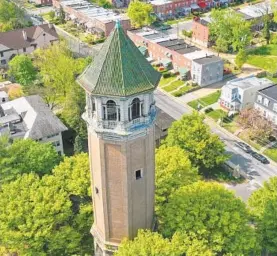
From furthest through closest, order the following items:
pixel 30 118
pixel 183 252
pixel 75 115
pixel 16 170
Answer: pixel 75 115 < pixel 30 118 < pixel 16 170 < pixel 183 252

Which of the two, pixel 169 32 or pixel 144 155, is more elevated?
pixel 144 155

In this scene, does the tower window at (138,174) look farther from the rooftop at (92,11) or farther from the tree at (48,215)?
the rooftop at (92,11)

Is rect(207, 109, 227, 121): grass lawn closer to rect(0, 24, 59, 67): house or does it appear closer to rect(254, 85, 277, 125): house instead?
rect(254, 85, 277, 125): house

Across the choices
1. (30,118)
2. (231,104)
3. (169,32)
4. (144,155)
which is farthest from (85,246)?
(169,32)

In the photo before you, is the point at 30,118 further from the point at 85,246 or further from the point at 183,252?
the point at 183,252

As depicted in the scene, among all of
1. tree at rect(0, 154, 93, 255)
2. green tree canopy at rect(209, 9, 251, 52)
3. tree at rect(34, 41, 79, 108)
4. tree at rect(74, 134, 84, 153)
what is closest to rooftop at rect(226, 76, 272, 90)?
green tree canopy at rect(209, 9, 251, 52)

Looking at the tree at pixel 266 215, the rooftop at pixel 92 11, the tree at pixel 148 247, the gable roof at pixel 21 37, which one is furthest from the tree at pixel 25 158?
the rooftop at pixel 92 11
